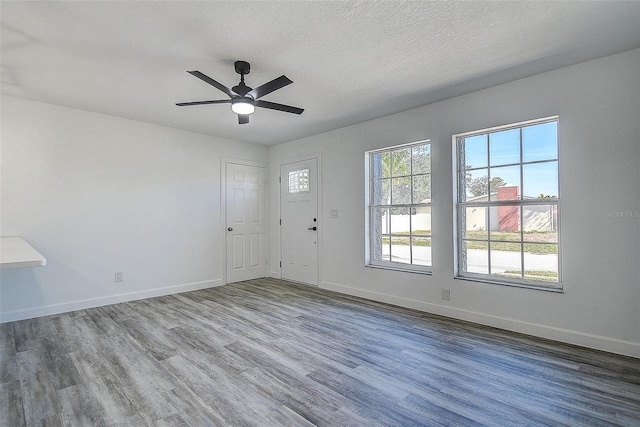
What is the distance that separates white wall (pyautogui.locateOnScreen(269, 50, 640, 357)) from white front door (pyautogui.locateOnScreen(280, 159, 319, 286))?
6.06 feet

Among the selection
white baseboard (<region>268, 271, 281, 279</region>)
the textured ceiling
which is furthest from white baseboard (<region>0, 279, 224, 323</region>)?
the textured ceiling

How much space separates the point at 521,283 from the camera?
3139 millimetres

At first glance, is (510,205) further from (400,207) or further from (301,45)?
(301,45)

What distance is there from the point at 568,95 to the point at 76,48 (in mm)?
4363

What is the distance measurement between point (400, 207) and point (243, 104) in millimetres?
2444

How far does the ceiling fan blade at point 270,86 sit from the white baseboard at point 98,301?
3.38 m

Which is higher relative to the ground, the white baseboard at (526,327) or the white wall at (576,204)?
the white wall at (576,204)

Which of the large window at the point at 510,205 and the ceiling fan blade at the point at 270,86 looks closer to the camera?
the ceiling fan blade at the point at 270,86

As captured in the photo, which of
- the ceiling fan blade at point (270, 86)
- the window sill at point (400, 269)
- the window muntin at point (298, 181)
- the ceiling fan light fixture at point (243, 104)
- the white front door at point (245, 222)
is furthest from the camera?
the white front door at point (245, 222)

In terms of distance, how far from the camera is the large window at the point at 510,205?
3006 millimetres

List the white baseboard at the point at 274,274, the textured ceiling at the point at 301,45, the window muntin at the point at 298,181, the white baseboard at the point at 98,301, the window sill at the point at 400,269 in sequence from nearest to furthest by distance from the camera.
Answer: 1. the textured ceiling at the point at 301,45
2. the white baseboard at the point at 98,301
3. the window sill at the point at 400,269
4. the window muntin at the point at 298,181
5. the white baseboard at the point at 274,274

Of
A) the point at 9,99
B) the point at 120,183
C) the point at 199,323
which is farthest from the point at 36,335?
the point at 9,99

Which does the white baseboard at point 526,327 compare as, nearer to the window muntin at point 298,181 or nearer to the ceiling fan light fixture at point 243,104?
the window muntin at point 298,181

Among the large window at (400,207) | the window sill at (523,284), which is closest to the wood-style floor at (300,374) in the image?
the window sill at (523,284)
